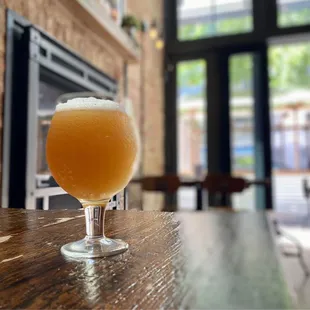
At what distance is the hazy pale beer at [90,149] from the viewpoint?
36 centimetres

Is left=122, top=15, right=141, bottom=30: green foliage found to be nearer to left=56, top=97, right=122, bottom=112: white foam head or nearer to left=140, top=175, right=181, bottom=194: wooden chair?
left=140, top=175, right=181, bottom=194: wooden chair

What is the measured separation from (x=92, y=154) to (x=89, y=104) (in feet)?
0.21

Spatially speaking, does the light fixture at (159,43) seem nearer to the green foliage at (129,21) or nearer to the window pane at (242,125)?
the green foliage at (129,21)

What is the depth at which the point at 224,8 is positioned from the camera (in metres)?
4.23

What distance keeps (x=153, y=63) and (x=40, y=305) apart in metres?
4.15

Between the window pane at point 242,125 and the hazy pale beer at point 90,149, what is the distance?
3665 millimetres

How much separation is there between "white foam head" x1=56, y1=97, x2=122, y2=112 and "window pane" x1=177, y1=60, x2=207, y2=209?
3.82m

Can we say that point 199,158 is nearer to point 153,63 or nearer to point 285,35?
point 153,63

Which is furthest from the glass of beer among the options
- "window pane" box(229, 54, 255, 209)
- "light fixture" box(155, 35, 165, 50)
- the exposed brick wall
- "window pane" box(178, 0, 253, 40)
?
"window pane" box(178, 0, 253, 40)

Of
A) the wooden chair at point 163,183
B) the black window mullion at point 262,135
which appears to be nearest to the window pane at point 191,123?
the black window mullion at point 262,135

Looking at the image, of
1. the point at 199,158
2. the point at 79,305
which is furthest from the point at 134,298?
the point at 199,158

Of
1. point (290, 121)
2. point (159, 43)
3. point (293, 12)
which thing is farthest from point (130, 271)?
point (290, 121)

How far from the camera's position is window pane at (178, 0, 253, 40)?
4.15 metres

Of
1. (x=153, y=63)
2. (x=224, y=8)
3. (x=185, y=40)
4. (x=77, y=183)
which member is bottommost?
(x=77, y=183)
